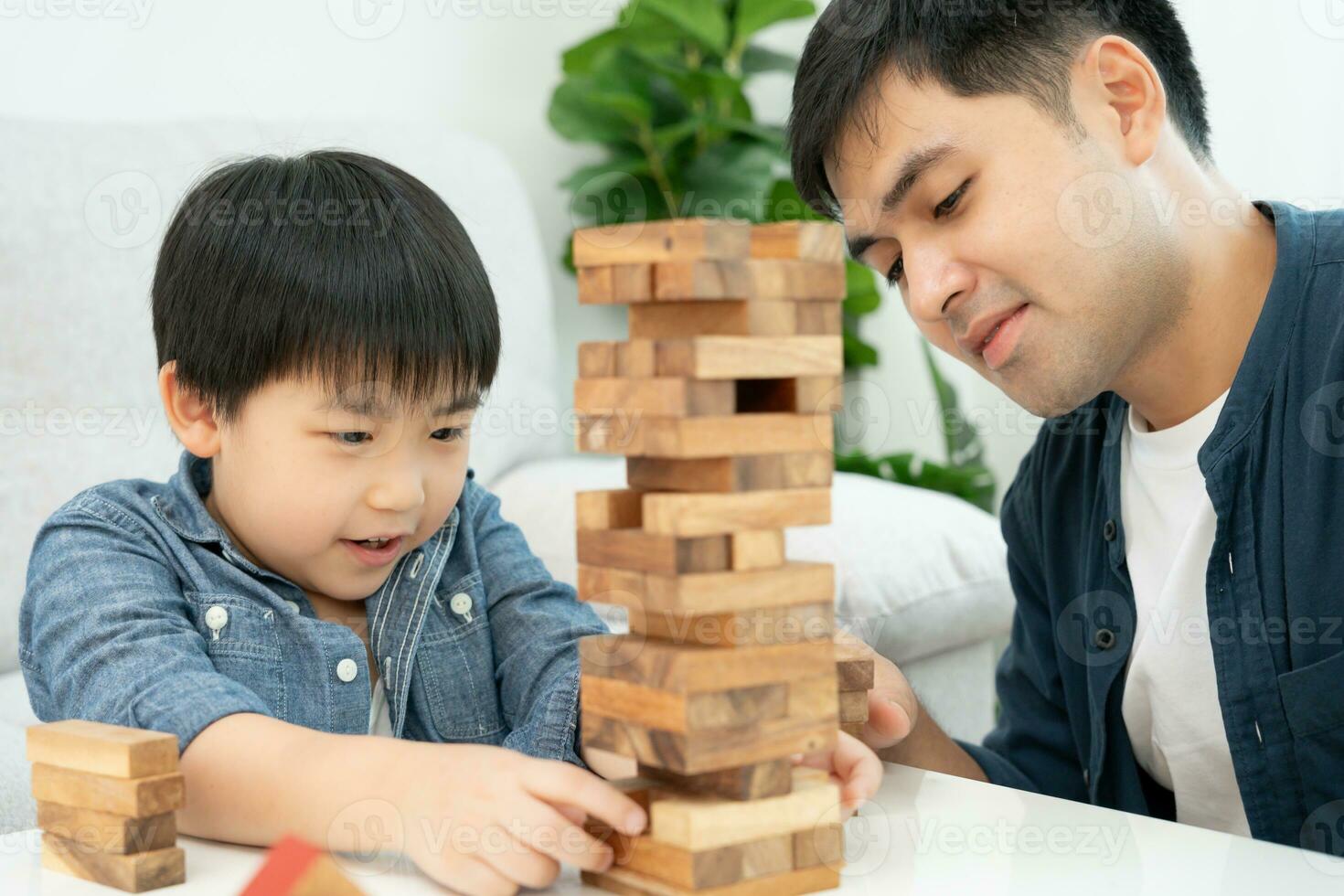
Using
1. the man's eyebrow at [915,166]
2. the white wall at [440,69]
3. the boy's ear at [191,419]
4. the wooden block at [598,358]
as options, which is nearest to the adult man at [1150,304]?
the man's eyebrow at [915,166]

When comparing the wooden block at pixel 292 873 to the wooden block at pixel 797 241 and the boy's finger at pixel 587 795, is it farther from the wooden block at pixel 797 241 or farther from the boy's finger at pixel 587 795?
the wooden block at pixel 797 241

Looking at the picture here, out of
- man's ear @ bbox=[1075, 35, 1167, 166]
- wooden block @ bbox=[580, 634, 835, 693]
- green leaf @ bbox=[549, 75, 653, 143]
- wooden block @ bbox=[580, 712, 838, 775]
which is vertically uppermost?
green leaf @ bbox=[549, 75, 653, 143]

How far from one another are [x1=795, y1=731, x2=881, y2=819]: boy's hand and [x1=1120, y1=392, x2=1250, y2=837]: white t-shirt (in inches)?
19.7

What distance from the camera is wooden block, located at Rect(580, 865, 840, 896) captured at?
24.9 inches

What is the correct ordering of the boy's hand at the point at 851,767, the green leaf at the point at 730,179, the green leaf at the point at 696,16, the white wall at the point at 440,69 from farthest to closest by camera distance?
1. the green leaf at the point at 730,179
2. the green leaf at the point at 696,16
3. the white wall at the point at 440,69
4. the boy's hand at the point at 851,767

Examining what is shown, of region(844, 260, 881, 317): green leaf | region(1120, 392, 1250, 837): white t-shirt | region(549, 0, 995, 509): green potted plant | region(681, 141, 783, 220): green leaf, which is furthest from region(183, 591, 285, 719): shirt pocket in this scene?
region(844, 260, 881, 317): green leaf

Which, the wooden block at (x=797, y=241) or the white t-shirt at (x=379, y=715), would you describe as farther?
the white t-shirt at (x=379, y=715)

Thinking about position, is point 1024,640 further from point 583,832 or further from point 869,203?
point 583,832

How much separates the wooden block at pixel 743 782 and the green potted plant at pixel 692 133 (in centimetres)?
220

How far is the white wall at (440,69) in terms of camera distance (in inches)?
86.2

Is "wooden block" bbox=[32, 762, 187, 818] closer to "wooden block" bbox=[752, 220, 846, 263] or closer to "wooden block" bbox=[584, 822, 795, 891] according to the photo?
"wooden block" bbox=[584, 822, 795, 891]

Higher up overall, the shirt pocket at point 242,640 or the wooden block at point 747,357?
the wooden block at point 747,357

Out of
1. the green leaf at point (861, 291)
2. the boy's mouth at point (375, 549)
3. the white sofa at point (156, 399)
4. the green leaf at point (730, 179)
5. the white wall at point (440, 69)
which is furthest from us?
the green leaf at point (861, 291)

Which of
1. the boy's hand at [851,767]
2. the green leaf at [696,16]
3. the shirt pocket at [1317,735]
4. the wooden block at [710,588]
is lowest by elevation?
the shirt pocket at [1317,735]
